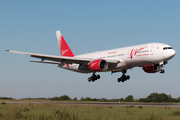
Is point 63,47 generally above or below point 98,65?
above

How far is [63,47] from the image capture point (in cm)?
5072

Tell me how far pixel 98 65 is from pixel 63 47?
17.2 meters

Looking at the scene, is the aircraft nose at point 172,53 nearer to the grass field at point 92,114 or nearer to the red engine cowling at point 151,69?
the red engine cowling at point 151,69

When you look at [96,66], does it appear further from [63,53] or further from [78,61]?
[63,53]

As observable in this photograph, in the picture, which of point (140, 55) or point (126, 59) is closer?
point (140, 55)

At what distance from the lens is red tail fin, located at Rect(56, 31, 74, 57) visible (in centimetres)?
4940

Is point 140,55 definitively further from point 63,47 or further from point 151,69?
point 63,47

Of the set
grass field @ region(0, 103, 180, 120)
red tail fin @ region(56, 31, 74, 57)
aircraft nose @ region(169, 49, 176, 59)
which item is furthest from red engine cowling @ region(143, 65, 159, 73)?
red tail fin @ region(56, 31, 74, 57)

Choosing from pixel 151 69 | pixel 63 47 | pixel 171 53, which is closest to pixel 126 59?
pixel 151 69

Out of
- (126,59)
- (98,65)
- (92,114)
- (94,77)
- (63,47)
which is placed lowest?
(92,114)

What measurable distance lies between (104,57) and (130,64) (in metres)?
5.28

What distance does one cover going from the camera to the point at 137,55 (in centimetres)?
3384

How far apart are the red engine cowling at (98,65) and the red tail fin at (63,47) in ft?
43.2

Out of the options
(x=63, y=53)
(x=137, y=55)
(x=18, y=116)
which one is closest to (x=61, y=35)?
(x=63, y=53)
